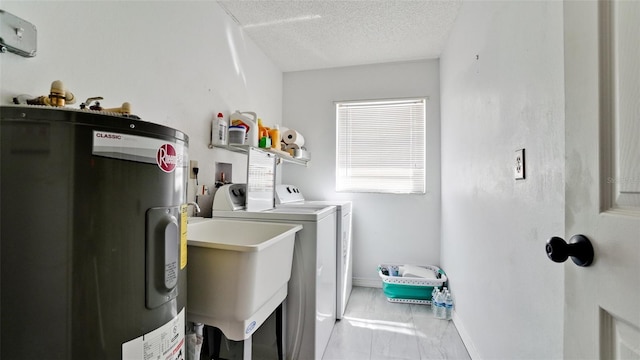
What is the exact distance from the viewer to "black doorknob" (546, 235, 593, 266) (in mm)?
515

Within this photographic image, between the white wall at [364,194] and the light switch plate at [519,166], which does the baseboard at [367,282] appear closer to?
the white wall at [364,194]

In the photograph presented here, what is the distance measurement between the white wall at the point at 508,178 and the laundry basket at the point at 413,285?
0.38m

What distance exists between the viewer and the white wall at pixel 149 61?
0.92 metres

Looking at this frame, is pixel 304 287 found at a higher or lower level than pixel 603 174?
lower

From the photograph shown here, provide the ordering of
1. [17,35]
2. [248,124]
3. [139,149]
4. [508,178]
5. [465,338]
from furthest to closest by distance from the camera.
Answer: [248,124], [465,338], [508,178], [17,35], [139,149]

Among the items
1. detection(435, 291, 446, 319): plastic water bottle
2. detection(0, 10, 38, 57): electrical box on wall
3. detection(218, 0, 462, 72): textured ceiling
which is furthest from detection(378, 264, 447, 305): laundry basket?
detection(0, 10, 38, 57): electrical box on wall

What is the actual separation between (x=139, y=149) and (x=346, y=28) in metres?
2.13

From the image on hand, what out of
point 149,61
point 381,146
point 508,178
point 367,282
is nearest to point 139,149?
Result: point 149,61

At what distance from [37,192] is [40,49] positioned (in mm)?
693

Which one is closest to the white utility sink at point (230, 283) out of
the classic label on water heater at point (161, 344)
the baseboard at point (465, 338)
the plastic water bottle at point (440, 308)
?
the classic label on water heater at point (161, 344)

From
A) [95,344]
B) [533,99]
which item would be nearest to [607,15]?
[533,99]

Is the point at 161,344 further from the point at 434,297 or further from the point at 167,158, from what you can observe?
the point at 434,297

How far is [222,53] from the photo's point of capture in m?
2.03

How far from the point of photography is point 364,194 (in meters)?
2.98
